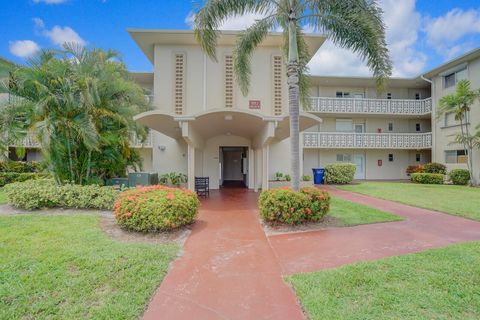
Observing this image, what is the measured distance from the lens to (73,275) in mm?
3779

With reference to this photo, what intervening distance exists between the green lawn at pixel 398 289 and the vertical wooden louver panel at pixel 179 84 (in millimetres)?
12136

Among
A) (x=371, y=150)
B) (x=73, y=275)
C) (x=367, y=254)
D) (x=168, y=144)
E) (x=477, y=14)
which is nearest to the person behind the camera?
(x=73, y=275)

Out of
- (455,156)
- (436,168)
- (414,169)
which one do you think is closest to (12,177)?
(414,169)

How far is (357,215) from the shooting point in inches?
305

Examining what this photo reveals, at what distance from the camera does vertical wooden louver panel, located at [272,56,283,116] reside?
14367 millimetres

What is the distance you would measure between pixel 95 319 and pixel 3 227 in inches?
200

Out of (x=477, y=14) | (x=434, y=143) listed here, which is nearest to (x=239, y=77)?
(x=477, y=14)

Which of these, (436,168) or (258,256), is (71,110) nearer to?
(258,256)

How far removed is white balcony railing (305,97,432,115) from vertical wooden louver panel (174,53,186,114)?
35.2 ft

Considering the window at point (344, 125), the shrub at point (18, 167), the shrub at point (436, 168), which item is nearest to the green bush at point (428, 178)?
the shrub at point (436, 168)

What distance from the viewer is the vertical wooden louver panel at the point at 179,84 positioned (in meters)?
14.1

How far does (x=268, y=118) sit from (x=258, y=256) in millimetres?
5435

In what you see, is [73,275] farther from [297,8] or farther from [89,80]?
[297,8]

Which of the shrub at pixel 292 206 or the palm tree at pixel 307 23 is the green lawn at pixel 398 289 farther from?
the palm tree at pixel 307 23
